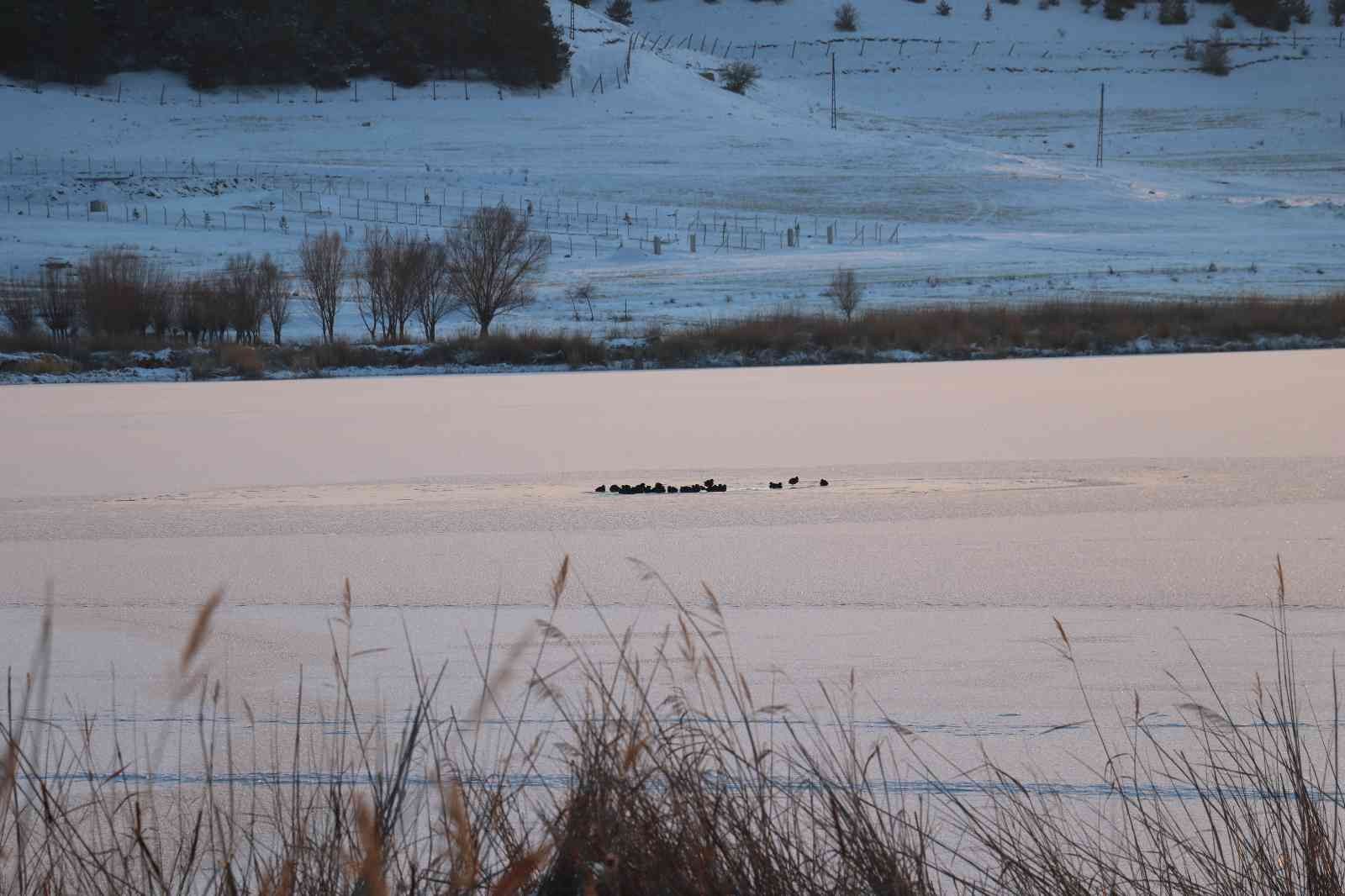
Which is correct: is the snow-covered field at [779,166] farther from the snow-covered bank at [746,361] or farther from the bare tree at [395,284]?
the snow-covered bank at [746,361]

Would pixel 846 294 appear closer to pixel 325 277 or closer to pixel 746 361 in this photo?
pixel 746 361

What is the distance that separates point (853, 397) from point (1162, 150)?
233 feet

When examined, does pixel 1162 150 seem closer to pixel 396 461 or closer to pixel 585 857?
pixel 396 461

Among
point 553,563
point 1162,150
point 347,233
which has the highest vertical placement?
point 1162,150

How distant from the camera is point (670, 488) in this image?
1155 cm

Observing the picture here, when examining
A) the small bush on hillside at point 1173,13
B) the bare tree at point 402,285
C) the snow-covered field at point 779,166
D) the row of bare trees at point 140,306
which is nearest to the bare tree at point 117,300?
the row of bare trees at point 140,306

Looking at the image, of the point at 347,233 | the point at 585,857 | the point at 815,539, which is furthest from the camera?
the point at 347,233

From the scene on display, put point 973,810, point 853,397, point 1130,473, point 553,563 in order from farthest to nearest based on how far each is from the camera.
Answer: point 853,397, point 1130,473, point 553,563, point 973,810

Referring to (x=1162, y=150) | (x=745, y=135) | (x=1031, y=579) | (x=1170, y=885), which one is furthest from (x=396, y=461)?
(x=1162, y=150)

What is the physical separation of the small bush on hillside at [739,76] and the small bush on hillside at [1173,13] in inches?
1699

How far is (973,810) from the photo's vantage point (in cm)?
393

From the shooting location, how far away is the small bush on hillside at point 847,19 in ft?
402

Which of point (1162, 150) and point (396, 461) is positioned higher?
point (1162, 150)

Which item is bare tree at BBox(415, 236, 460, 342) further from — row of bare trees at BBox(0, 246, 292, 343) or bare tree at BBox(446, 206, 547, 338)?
row of bare trees at BBox(0, 246, 292, 343)
